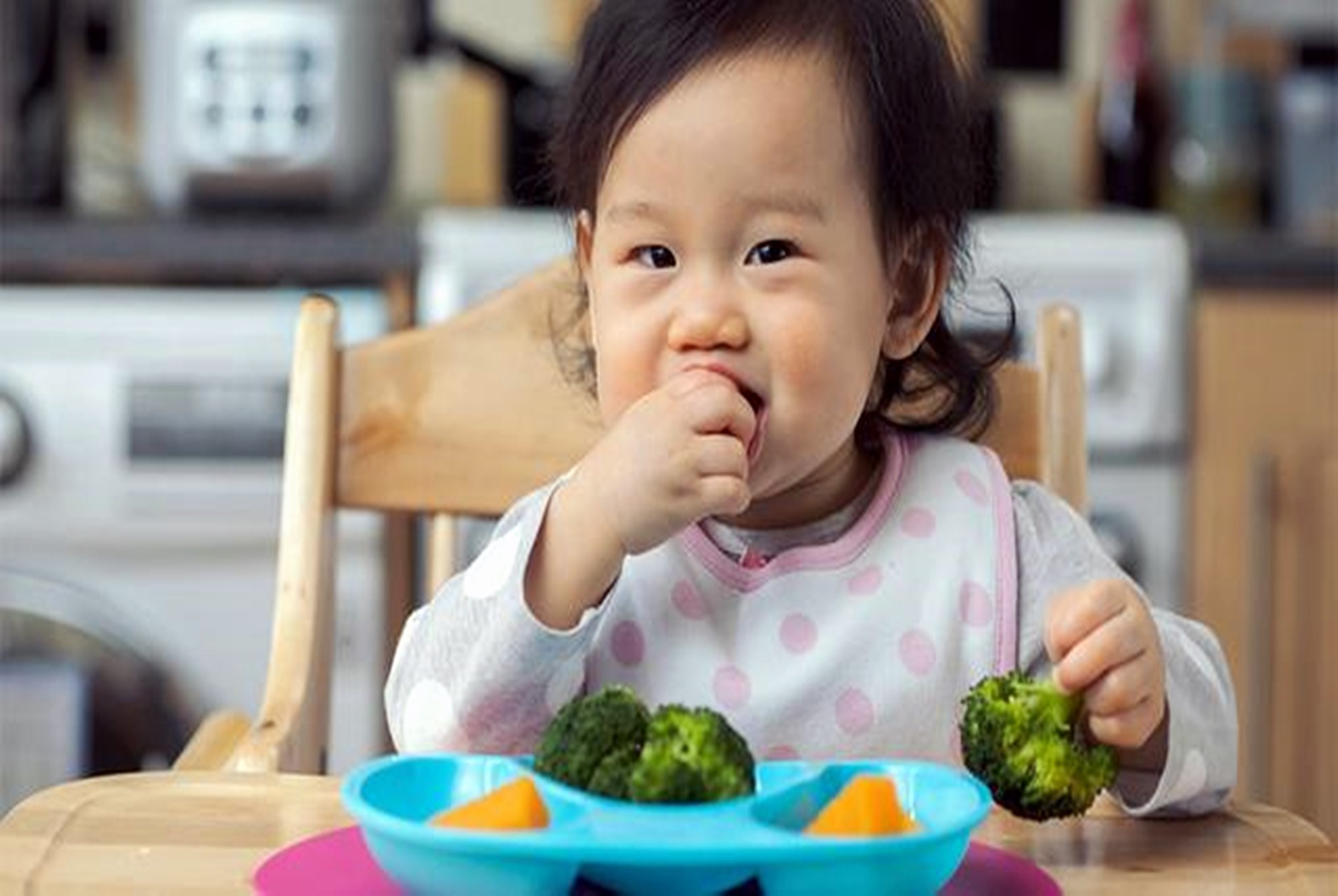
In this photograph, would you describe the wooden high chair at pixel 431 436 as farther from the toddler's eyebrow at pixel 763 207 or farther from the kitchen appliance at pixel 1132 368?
the kitchen appliance at pixel 1132 368

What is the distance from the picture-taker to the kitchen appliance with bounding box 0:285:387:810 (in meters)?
2.14

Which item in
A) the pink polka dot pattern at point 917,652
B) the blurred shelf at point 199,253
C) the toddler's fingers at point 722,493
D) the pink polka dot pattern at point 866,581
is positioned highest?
the blurred shelf at point 199,253

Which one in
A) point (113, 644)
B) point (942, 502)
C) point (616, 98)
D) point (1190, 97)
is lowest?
point (113, 644)

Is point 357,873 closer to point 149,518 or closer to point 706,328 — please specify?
point 706,328

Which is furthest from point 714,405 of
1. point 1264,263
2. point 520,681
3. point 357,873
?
point 1264,263

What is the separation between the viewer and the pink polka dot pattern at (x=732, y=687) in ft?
3.45

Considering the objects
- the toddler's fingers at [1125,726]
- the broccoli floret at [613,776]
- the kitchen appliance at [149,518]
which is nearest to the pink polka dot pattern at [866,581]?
the toddler's fingers at [1125,726]

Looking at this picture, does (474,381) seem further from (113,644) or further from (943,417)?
(113,644)

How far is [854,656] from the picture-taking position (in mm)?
1060

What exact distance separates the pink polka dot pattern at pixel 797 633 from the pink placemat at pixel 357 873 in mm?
212

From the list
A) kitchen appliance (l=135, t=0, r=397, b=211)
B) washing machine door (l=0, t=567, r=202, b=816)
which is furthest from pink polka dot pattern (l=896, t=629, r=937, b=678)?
kitchen appliance (l=135, t=0, r=397, b=211)

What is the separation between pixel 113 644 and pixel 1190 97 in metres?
1.25

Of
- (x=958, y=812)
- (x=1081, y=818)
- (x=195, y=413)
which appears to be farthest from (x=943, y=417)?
(x=195, y=413)

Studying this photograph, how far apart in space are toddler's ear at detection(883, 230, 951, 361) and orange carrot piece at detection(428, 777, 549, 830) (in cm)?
43
